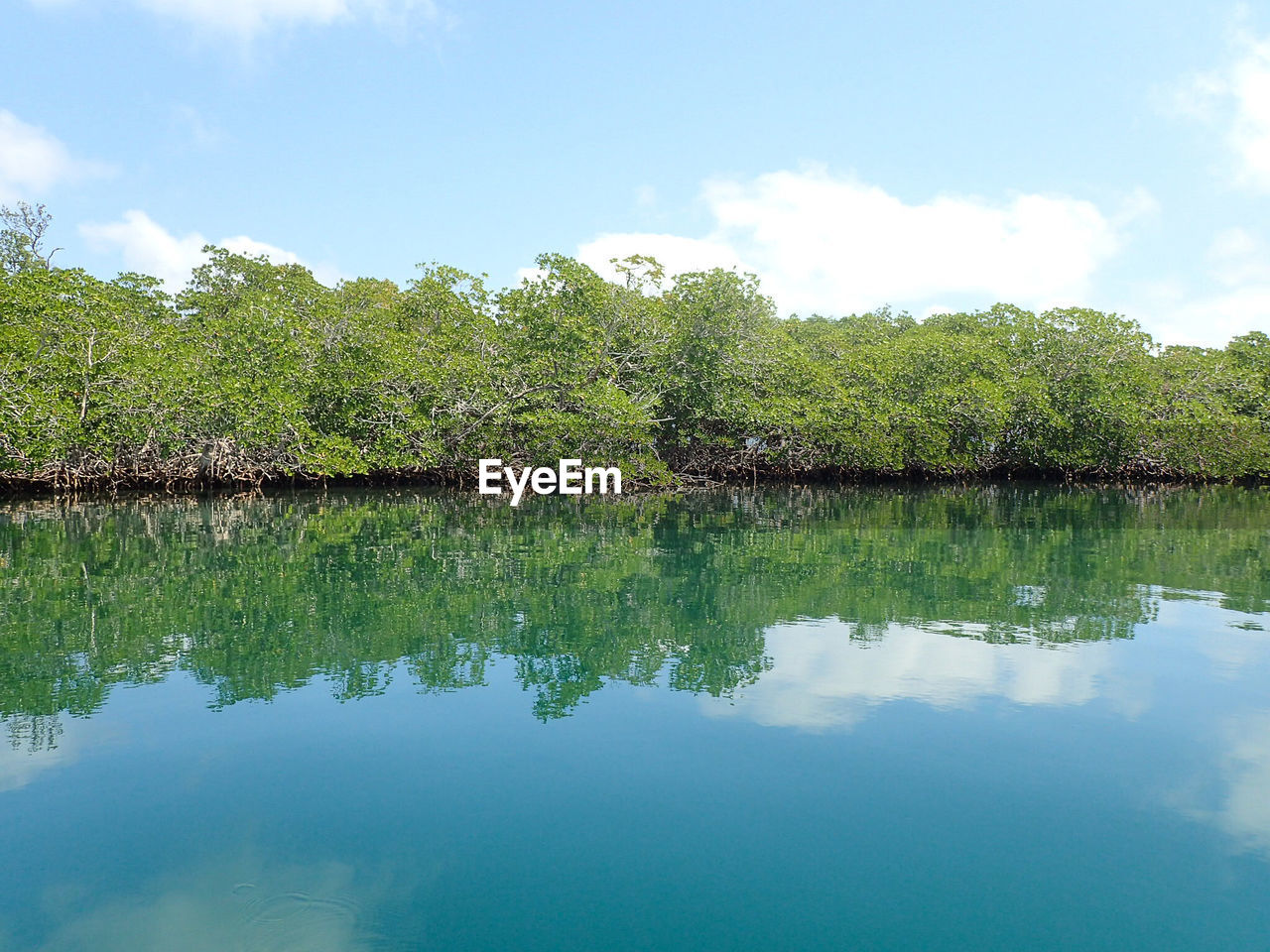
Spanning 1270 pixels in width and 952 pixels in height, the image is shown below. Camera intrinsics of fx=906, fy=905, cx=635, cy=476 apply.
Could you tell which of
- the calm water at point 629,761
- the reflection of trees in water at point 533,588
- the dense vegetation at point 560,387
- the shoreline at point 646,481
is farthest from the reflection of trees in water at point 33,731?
the shoreline at point 646,481

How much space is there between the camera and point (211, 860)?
4094mm

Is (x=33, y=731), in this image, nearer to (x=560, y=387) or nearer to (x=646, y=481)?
(x=560, y=387)

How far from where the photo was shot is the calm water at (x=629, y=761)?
12.3 ft

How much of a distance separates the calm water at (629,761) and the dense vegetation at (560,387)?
11802 millimetres

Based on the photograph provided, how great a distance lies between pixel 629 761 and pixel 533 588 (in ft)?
17.8

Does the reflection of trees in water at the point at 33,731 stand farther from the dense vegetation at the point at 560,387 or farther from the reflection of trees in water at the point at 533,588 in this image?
the dense vegetation at the point at 560,387

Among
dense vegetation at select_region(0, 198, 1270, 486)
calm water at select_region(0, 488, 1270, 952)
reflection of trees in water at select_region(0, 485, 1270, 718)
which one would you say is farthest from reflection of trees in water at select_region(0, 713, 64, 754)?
dense vegetation at select_region(0, 198, 1270, 486)

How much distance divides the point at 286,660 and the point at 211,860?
11.1ft

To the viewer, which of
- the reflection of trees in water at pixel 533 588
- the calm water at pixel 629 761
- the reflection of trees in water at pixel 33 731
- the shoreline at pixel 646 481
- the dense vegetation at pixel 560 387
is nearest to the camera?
the calm water at pixel 629 761

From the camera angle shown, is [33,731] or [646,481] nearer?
[33,731]

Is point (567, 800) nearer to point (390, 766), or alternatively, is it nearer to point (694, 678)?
point (390, 766)

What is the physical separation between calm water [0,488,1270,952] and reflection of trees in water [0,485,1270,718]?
76 mm

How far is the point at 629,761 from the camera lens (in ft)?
17.4

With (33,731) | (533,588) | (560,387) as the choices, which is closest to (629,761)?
(33,731)
